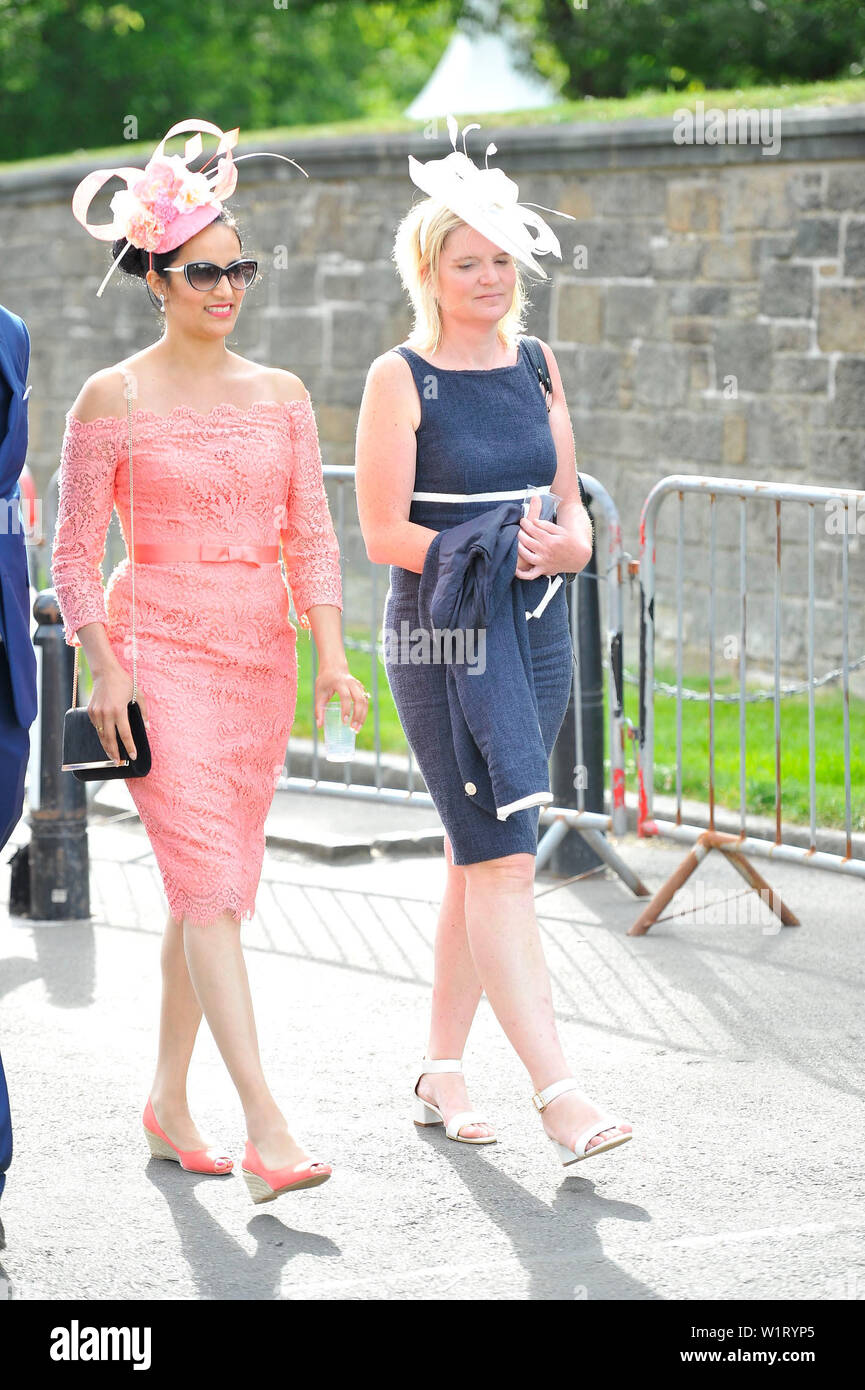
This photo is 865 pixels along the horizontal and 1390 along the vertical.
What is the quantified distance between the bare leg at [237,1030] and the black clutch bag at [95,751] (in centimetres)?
36

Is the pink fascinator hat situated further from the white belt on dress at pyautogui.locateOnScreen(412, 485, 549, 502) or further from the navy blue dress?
the white belt on dress at pyautogui.locateOnScreen(412, 485, 549, 502)

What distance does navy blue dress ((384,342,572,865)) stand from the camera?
14.7 ft

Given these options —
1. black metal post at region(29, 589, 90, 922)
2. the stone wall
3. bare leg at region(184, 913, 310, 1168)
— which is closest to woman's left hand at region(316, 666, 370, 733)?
bare leg at region(184, 913, 310, 1168)

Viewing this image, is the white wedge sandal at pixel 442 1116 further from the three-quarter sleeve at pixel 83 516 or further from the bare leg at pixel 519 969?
the three-quarter sleeve at pixel 83 516

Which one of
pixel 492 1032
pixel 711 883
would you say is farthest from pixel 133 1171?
pixel 711 883

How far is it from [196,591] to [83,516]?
0.29 metres

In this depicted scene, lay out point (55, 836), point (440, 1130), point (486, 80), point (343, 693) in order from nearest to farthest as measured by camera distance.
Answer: point (343, 693) → point (440, 1130) → point (55, 836) → point (486, 80)

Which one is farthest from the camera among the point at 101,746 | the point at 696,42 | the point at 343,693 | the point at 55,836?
the point at 696,42

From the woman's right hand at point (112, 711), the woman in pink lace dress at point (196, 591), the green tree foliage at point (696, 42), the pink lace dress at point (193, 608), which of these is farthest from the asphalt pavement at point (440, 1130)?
the green tree foliage at point (696, 42)

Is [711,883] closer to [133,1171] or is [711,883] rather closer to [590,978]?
[590,978]

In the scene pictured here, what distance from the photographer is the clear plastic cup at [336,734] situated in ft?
14.6

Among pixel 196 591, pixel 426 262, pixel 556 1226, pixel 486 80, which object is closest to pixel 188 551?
pixel 196 591

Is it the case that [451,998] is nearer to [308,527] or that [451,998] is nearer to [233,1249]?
[233,1249]

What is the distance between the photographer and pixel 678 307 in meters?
11.5
